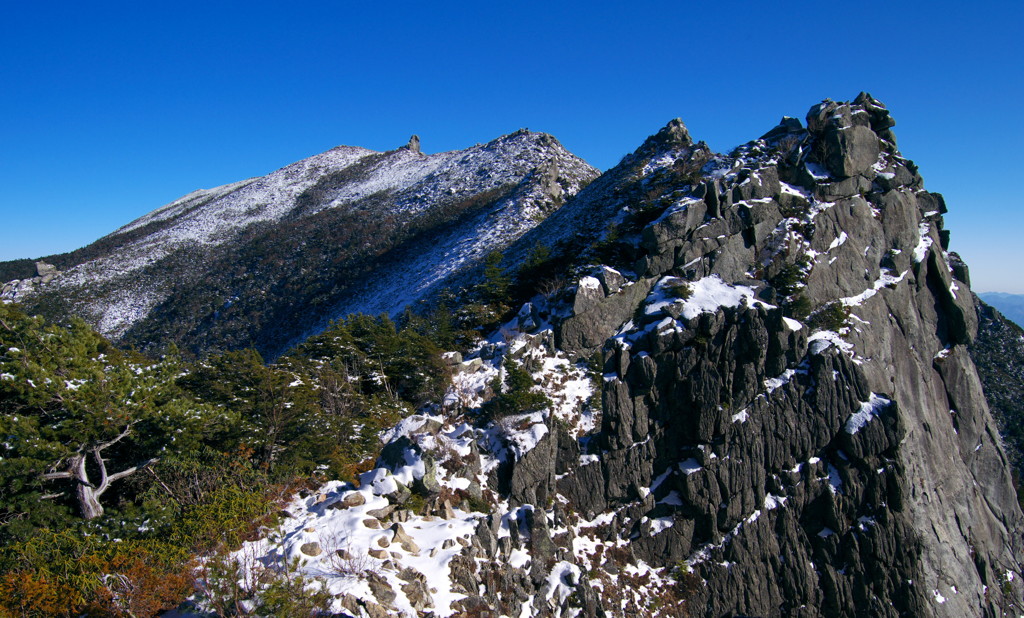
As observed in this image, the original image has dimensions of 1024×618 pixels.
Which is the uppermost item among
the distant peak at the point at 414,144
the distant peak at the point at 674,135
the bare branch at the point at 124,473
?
the distant peak at the point at 414,144

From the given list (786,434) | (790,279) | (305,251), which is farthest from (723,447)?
(305,251)

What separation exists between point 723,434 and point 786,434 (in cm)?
292


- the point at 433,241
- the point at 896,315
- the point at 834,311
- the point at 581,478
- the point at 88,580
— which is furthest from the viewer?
the point at 433,241

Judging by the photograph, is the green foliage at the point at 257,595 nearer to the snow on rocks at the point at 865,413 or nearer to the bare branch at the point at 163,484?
the bare branch at the point at 163,484

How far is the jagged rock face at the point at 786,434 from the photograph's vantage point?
63.9 feet

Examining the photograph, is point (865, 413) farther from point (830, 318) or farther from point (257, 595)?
point (257, 595)

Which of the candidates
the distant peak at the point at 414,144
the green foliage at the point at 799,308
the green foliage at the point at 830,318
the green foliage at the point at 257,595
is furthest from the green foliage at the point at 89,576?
the distant peak at the point at 414,144

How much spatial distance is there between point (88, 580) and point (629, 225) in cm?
2901

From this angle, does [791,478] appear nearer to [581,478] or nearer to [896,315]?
[581,478]

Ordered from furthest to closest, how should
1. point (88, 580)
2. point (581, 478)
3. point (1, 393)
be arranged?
point (581, 478) < point (1, 393) < point (88, 580)

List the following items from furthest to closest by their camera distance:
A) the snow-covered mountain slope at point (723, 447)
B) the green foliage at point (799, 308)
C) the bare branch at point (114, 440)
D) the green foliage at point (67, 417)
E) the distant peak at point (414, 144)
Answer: the distant peak at point (414, 144) → the green foliage at point (799, 308) → the snow-covered mountain slope at point (723, 447) → the bare branch at point (114, 440) → the green foliage at point (67, 417)

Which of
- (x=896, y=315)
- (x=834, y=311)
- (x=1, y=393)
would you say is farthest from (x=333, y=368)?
(x=896, y=315)

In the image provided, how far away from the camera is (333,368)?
22.6 m

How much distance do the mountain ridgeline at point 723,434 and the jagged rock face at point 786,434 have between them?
0.11 m
